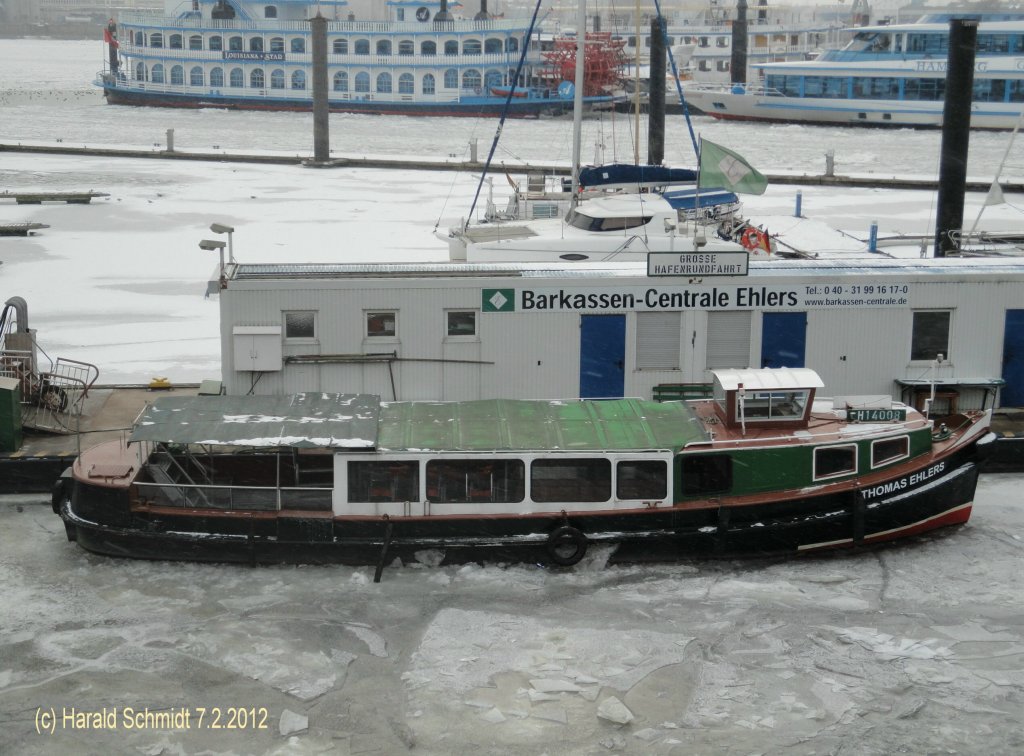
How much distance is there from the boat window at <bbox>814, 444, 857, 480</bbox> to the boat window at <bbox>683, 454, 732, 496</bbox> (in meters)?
0.94

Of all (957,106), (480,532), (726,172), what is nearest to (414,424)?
(480,532)

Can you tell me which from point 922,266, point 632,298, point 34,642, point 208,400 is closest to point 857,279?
point 922,266

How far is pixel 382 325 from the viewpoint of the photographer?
16.3 m

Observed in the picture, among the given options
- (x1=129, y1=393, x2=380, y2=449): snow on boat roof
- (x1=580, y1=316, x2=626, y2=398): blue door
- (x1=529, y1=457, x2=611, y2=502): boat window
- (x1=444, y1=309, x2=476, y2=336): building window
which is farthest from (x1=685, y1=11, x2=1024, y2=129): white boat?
(x1=129, y1=393, x2=380, y2=449): snow on boat roof

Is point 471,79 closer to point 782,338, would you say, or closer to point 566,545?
point 782,338

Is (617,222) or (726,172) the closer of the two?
(726,172)

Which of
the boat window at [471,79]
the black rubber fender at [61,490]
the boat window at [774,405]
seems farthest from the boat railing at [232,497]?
the boat window at [471,79]

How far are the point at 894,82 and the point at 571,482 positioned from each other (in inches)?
2418

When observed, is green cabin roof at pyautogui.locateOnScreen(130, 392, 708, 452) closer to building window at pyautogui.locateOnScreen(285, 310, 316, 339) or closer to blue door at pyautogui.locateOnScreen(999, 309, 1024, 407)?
building window at pyautogui.locateOnScreen(285, 310, 316, 339)

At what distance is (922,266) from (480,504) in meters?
7.30

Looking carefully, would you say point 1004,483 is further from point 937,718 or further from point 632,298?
point 937,718

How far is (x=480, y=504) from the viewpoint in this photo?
44.0 feet

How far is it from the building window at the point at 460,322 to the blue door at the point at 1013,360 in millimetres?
6815

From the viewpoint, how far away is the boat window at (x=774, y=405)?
14016 millimetres
